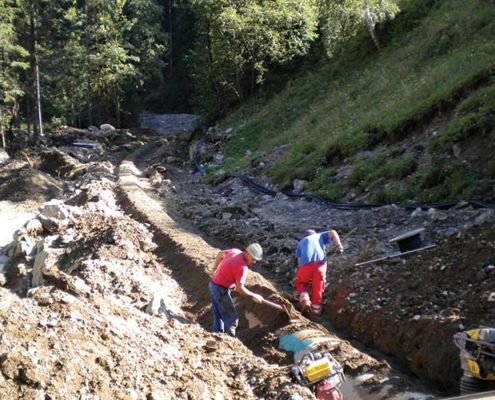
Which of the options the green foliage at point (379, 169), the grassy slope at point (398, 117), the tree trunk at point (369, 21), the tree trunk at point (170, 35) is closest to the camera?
the grassy slope at point (398, 117)

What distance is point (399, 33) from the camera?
24859 millimetres

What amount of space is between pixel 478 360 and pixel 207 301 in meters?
4.98

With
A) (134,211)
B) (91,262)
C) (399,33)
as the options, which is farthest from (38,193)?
(399,33)

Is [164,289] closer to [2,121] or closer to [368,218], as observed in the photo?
[368,218]

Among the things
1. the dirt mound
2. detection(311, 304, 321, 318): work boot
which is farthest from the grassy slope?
the dirt mound

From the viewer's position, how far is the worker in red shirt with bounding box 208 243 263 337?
7.59 metres

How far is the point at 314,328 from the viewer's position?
8.03 metres

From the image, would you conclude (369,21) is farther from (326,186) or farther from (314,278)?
(314,278)

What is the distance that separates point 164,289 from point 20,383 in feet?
18.2

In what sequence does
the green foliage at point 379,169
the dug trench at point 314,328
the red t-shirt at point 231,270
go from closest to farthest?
the dug trench at point 314,328 < the red t-shirt at point 231,270 < the green foliage at point 379,169

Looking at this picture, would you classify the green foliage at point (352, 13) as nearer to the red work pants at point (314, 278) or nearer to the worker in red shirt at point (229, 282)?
the red work pants at point (314, 278)

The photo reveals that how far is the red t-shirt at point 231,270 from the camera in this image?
25.3 ft

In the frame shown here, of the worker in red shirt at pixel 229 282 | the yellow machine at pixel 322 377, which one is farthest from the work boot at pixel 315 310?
the yellow machine at pixel 322 377

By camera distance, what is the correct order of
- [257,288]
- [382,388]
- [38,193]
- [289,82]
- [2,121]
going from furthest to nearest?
1. [2,121]
2. [289,82]
3. [38,193]
4. [257,288]
5. [382,388]
